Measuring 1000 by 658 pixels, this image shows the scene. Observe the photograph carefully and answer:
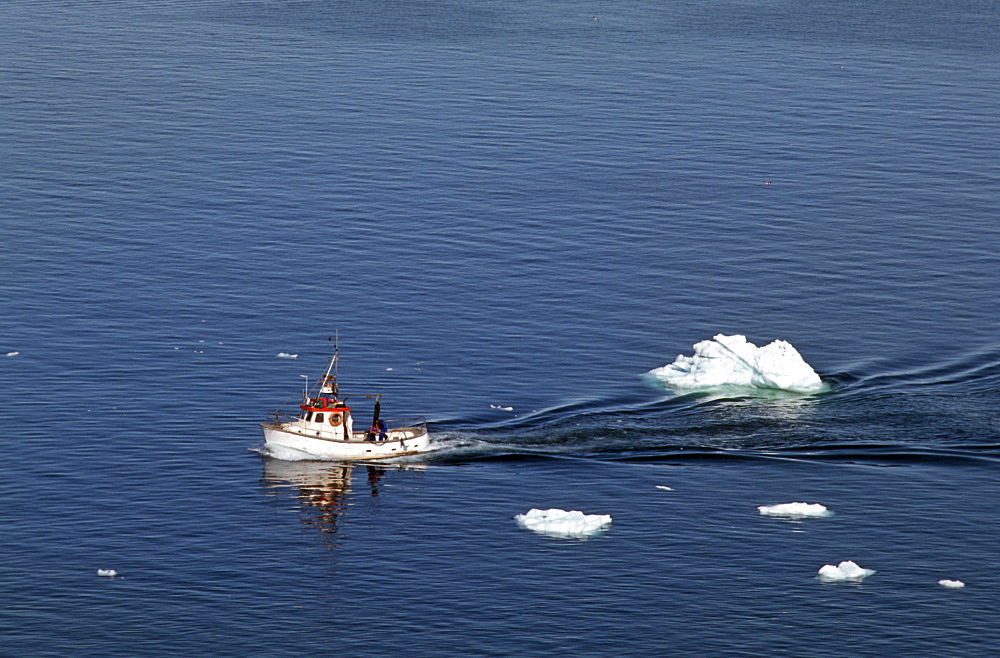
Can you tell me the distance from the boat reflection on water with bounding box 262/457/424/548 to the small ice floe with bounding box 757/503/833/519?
24.8 m

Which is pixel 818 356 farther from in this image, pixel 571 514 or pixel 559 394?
pixel 571 514

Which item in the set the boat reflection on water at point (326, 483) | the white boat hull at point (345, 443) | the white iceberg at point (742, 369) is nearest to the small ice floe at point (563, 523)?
the boat reflection on water at point (326, 483)

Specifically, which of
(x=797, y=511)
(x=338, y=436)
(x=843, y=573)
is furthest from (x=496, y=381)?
(x=843, y=573)

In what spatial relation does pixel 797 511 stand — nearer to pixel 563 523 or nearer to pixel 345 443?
pixel 563 523

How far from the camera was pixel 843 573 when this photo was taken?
88.5 metres

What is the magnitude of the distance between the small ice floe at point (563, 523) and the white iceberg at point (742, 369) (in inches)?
1004

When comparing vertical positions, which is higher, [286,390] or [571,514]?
[286,390]

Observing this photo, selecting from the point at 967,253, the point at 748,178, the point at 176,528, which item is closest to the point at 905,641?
the point at 176,528

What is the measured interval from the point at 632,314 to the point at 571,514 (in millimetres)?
48480

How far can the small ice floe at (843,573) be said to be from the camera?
88500 mm

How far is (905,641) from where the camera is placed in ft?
267

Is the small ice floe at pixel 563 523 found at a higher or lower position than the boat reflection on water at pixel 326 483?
lower

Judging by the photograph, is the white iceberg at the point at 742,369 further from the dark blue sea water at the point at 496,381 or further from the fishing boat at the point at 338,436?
the fishing boat at the point at 338,436

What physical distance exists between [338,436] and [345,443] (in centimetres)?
84
